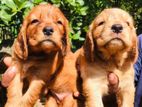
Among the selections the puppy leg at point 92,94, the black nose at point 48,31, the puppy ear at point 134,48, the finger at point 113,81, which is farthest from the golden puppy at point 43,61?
the puppy ear at point 134,48

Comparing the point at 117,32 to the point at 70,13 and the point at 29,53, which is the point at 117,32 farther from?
the point at 70,13

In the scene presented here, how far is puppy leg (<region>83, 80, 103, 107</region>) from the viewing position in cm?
418

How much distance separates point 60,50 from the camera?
4094 mm

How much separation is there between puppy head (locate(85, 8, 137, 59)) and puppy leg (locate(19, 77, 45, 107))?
1.53ft

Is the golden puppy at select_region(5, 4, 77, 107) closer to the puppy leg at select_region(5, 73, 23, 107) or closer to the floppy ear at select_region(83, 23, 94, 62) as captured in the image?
the puppy leg at select_region(5, 73, 23, 107)

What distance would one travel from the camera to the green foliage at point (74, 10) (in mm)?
4828

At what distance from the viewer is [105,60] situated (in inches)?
166

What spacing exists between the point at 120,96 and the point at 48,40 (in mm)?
767

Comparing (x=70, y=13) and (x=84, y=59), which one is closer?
(x=84, y=59)

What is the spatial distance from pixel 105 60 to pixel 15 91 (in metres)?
0.74

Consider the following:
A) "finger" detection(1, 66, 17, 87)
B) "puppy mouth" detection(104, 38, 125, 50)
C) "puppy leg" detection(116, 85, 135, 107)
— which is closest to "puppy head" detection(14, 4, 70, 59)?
"finger" detection(1, 66, 17, 87)

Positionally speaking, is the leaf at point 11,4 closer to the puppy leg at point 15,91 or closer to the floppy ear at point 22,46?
the floppy ear at point 22,46

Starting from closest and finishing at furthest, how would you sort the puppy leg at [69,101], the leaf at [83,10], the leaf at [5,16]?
the puppy leg at [69,101], the leaf at [5,16], the leaf at [83,10]

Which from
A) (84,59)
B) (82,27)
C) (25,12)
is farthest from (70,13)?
(84,59)
